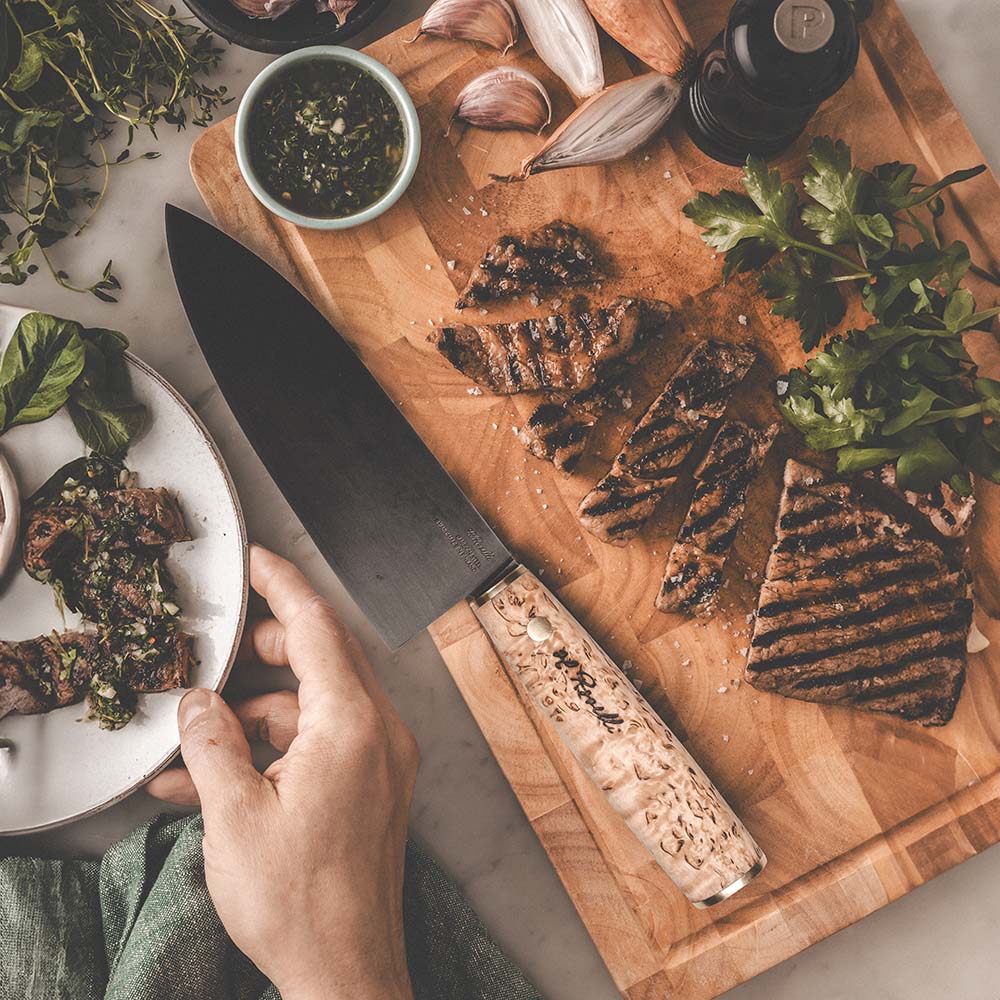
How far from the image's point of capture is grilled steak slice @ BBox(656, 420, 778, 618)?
6.52ft

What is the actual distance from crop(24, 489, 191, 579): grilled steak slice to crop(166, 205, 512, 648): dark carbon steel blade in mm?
270

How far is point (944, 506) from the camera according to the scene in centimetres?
198

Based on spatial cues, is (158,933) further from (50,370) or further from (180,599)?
(50,370)

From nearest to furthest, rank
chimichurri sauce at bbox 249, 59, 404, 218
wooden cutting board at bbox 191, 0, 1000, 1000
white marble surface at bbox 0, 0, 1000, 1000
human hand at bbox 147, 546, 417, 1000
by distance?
human hand at bbox 147, 546, 417, 1000 → chimichurri sauce at bbox 249, 59, 404, 218 → wooden cutting board at bbox 191, 0, 1000, 1000 → white marble surface at bbox 0, 0, 1000, 1000

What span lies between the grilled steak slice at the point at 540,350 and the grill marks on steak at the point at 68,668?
0.95 metres

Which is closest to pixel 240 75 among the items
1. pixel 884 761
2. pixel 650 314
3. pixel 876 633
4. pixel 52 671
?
pixel 650 314

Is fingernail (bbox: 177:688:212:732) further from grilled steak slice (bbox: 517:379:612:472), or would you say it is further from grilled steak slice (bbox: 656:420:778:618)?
grilled steak slice (bbox: 656:420:778:618)

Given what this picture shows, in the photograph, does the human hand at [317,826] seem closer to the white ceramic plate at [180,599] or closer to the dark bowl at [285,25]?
the white ceramic plate at [180,599]

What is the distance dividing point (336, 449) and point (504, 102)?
90 centimetres

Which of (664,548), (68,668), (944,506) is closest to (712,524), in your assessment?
(664,548)

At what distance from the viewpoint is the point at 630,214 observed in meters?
2.04

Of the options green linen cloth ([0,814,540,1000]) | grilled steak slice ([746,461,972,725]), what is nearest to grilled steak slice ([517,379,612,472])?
grilled steak slice ([746,461,972,725])

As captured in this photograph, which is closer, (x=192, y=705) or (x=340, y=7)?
(x=192, y=705)

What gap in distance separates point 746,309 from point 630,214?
1.20ft
